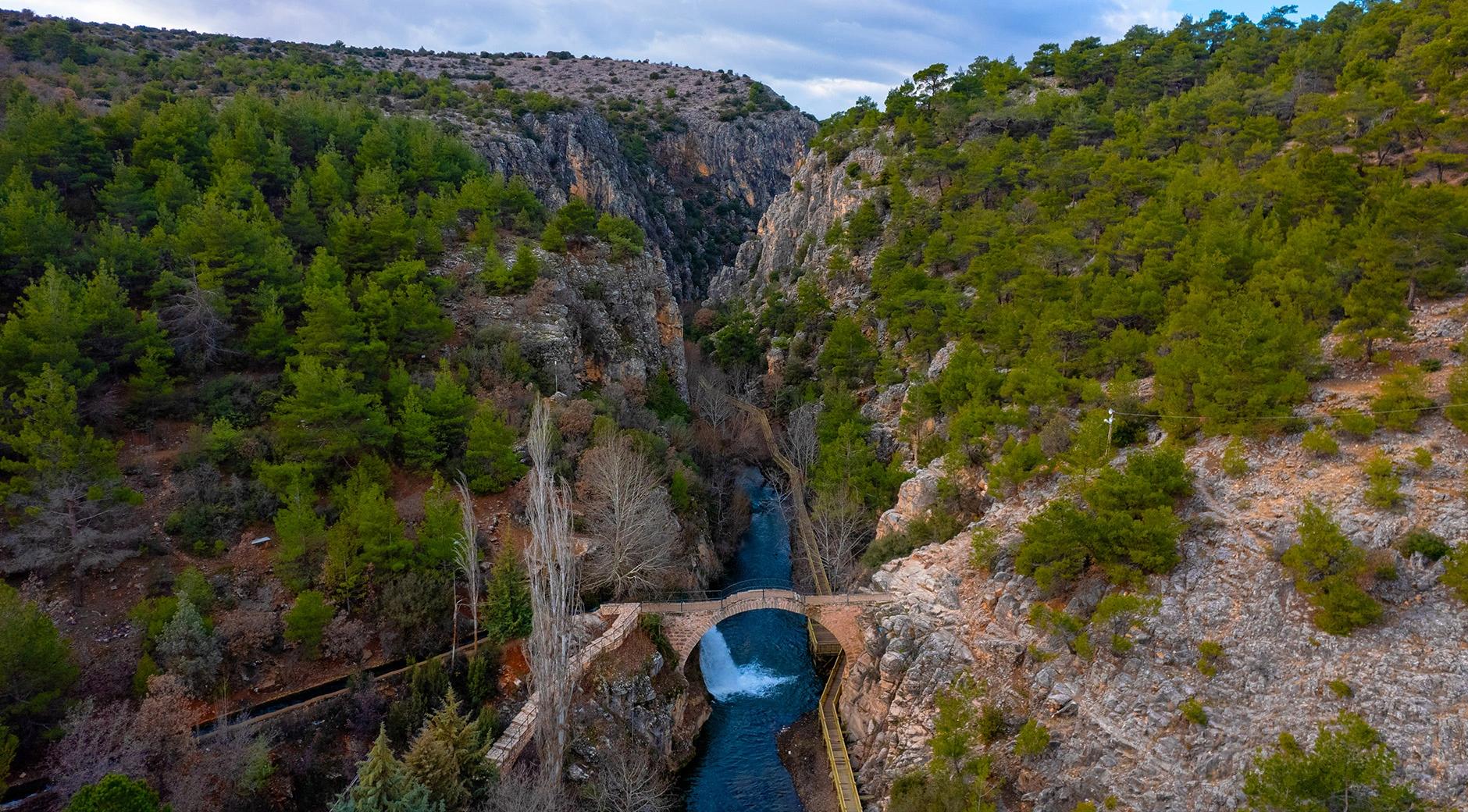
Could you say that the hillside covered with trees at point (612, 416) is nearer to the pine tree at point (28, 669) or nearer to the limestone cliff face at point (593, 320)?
the pine tree at point (28, 669)

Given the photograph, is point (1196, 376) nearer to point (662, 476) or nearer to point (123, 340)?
point (662, 476)

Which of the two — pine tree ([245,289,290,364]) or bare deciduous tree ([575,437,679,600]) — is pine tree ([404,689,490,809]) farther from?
pine tree ([245,289,290,364])

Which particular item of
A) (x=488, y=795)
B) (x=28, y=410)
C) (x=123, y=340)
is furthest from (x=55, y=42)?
(x=488, y=795)

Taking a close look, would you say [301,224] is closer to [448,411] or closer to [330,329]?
[330,329]

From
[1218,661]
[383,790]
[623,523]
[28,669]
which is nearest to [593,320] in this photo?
[623,523]

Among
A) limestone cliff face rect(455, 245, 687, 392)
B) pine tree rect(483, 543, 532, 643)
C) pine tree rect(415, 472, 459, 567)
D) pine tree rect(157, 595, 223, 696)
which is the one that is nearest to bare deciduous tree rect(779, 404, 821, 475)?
limestone cliff face rect(455, 245, 687, 392)
